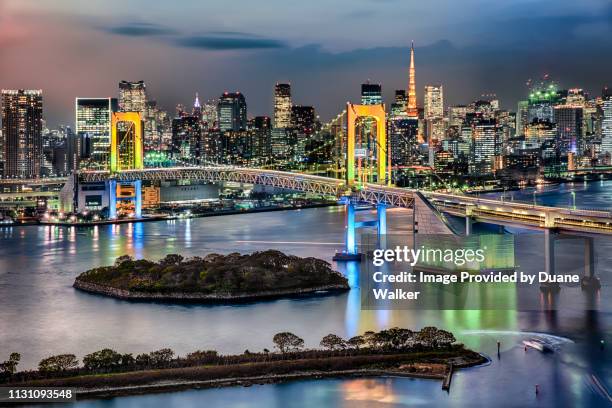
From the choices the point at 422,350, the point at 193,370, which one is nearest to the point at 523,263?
the point at 422,350

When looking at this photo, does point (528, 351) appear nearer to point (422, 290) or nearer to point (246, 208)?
point (422, 290)

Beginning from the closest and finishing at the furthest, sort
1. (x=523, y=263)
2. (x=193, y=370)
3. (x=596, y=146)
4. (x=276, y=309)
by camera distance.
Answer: (x=193, y=370) → (x=276, y=309) → (x=523, y=263) → (x=596, y=146)

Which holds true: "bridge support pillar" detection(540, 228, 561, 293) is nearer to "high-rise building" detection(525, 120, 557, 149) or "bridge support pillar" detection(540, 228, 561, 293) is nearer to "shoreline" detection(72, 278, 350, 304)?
"shoreline" detection(72, 278, 350, 304)

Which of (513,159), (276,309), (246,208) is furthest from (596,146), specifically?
(276,309)

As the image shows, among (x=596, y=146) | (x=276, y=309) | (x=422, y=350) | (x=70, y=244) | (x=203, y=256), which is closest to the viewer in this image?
(x=422, y=350)

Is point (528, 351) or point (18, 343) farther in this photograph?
point (18, 343)

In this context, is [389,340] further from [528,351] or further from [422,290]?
[422,290]
